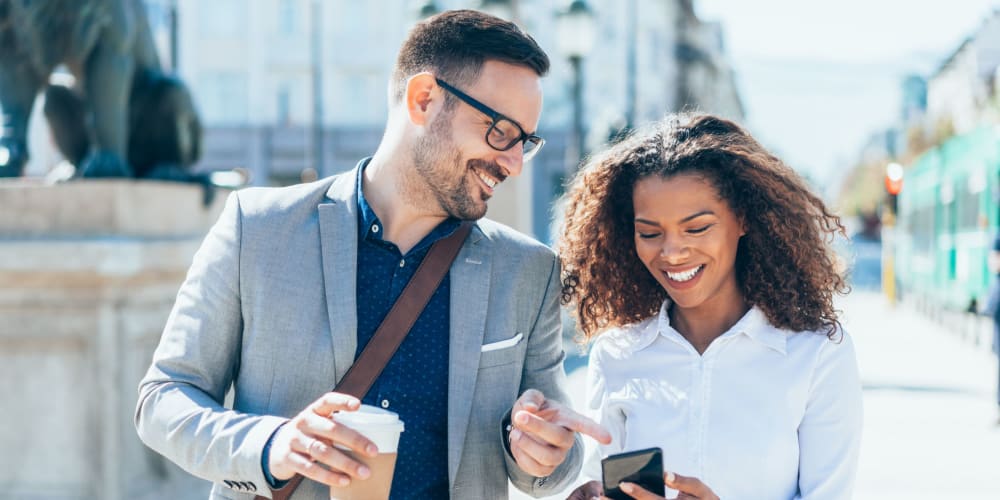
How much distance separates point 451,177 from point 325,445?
2.74 feet

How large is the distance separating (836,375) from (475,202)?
3.04ft

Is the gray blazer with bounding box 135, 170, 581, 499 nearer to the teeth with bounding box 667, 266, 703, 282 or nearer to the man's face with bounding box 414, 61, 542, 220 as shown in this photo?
the man's face with bounding box 414, 61, 542, 220

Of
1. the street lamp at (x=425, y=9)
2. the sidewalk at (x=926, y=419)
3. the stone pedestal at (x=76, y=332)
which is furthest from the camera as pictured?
the street lamp at (x=425, y=9)

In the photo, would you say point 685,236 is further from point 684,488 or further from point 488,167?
point 684,488

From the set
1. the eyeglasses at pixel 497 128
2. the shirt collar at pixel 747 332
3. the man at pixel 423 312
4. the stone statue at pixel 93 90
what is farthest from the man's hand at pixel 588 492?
the stone statue at pixel 93 90

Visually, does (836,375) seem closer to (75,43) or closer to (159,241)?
(159,241)

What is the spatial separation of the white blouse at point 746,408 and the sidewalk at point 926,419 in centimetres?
41

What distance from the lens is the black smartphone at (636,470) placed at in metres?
1.97

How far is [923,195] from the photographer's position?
25.2 meters

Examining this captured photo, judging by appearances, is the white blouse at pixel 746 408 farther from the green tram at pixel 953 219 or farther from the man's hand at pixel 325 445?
the green tram at pixel 953 219

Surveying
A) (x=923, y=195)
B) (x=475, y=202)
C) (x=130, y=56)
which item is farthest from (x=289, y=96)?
(x=475, y=202)

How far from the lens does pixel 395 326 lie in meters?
2.38

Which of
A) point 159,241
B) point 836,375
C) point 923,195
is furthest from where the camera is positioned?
point 923,195

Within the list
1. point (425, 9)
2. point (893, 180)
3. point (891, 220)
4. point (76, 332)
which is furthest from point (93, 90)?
point (891, 220)
